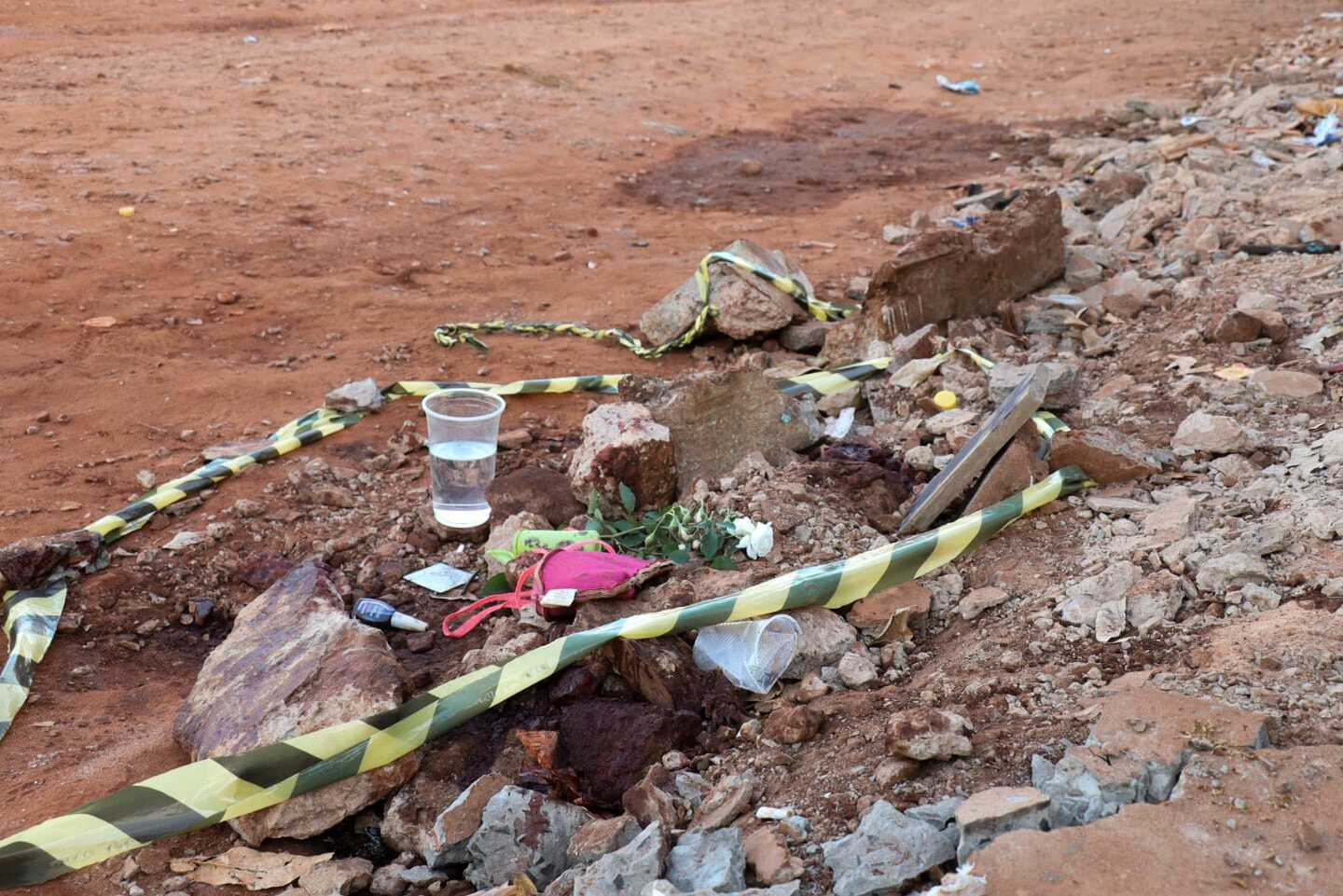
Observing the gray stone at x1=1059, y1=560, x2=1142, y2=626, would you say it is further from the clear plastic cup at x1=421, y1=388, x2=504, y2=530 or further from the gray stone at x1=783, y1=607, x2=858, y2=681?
the clear plastic cup at x1=421, y1=388, x2=504, y2=530

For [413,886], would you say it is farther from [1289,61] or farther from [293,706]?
[1289,61]

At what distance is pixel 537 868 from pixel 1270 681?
64.4 inches

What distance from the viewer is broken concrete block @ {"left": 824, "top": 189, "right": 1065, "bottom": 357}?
5316 millimetres

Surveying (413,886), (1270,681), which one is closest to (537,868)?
(413,886)

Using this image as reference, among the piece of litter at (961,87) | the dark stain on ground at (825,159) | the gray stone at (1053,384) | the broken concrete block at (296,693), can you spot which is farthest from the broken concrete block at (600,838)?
the piece of litter at (961,87)

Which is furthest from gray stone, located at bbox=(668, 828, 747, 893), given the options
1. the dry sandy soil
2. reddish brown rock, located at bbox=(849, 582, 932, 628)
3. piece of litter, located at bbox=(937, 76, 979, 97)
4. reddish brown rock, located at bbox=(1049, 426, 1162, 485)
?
piece of litter, located at bbox=(937, 76, 979, 97)

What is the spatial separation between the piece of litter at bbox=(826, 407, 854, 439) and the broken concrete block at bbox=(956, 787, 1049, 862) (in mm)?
2425

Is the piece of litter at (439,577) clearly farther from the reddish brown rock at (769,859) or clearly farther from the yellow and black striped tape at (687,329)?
the yellow and black striped tape at (687,329)

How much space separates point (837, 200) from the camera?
27.8ft

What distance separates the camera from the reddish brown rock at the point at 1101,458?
368 centimetres

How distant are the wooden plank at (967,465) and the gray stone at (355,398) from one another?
98.1 inches

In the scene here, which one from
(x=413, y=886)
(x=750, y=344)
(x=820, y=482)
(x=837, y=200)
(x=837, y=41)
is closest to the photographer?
(x=413, y=886)

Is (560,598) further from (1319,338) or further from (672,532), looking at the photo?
A: (1319,338)

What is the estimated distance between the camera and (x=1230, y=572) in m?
2.91
